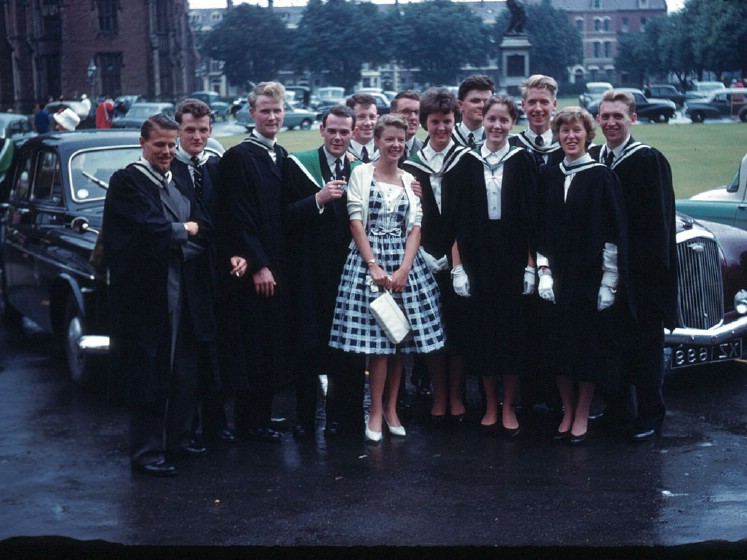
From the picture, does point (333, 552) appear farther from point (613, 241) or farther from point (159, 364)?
point (613, 241)

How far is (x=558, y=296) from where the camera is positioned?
253 inches

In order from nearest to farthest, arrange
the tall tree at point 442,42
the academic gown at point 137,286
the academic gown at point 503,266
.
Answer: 1. the academic gown at point 137,286
2. the academic gown at point 503,266
3. the tall tree at point 442,42

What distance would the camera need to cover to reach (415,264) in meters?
6.62

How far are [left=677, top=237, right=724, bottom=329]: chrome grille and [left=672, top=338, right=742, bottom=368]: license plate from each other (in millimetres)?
186

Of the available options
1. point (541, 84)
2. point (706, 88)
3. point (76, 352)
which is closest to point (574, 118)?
point (541, 84)

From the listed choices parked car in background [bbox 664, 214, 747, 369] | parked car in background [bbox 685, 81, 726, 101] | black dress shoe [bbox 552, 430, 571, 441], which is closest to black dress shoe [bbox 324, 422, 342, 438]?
black dress shoe [bbox 552, 430, 571, 441]

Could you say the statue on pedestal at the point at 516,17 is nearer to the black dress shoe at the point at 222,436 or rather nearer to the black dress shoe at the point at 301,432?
the black dress shoe at the point at 301,432

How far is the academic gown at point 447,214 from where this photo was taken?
21.8ft

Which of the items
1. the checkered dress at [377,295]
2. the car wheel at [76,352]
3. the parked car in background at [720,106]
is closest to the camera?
the checkered dress at [377,295]

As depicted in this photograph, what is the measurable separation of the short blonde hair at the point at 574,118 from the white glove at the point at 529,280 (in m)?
0.90

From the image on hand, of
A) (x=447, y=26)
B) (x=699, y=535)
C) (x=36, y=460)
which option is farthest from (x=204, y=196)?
(x=447, y=26)

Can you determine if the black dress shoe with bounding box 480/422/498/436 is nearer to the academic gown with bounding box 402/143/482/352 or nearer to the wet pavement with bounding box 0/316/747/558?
the wet pavement with bounding box 0/316/747/558

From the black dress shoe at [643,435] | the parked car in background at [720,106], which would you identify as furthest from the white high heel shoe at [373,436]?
the parked car in background at [720,106]

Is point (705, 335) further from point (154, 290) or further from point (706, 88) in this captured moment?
point (706, 88)
